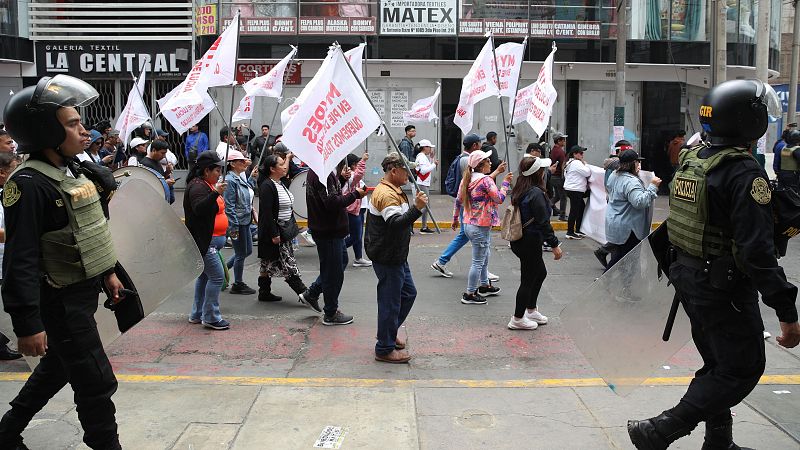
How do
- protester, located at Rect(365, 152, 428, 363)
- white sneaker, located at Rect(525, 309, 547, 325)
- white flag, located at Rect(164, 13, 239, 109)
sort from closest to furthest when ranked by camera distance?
protester, located at Rect(365, 152, 428, 363) < white sneaker, located at Rect(525, 309, 547, 325) < white flag, located at Rect(164, 13, 239, 109)

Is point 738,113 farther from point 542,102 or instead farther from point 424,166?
point 424,166

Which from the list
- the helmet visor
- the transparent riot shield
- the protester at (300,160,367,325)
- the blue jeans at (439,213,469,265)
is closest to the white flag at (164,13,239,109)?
the protester at (300,160,367,325)

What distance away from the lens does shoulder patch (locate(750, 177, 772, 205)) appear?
3754 millimetres

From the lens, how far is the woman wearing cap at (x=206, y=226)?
7145mm

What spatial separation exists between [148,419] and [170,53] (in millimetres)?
16475

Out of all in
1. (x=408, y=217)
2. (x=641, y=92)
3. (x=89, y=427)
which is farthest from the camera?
(x=641, y=92)

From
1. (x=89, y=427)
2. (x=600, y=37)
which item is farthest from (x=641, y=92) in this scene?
(x=89, y=427)

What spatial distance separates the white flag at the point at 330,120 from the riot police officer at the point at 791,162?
9.31 m

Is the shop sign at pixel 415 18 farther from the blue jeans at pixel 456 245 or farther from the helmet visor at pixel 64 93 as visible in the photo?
the helmet visor at pixel 64 93

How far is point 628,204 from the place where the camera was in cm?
884

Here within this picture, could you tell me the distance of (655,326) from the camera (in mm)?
4664

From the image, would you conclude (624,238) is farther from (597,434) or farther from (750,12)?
(750,12)

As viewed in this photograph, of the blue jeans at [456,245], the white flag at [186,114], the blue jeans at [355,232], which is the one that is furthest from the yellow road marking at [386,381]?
the white flag at [186,114]

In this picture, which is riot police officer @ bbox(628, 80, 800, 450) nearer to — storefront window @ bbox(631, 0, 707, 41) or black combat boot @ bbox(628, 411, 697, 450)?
black combat boot @ bbox(628, 411, 697, 450)
